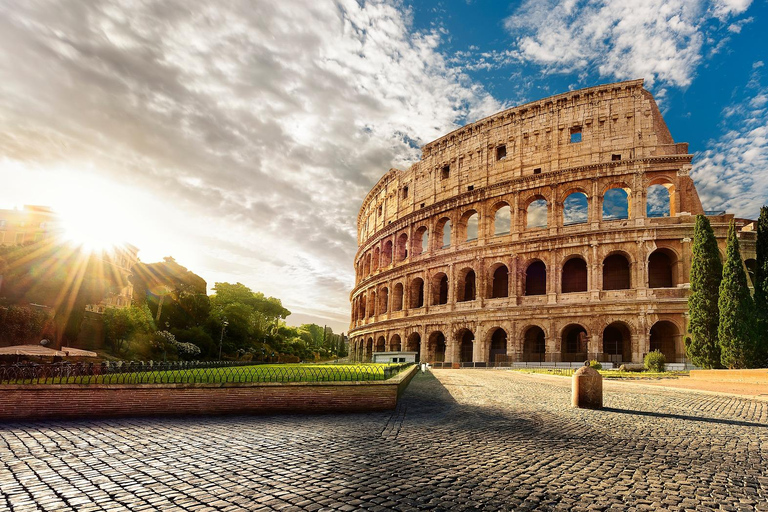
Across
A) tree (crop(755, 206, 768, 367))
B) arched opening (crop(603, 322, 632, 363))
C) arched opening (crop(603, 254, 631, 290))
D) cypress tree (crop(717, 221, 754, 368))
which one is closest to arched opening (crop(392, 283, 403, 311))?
arched opening (crop(603, 322, 632, 363))

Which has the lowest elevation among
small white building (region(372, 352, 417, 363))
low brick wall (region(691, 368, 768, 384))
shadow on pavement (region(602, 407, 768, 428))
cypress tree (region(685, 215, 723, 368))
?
shadow on pavement (region(602, 407, 768, 428))

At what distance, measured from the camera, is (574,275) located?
35.1m

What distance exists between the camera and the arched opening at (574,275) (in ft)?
114

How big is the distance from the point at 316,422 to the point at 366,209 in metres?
50.1

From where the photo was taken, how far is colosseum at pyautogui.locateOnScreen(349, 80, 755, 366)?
30594mm

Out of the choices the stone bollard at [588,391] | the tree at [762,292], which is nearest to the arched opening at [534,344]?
the tree at [762,292]

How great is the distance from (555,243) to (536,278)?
438 cm

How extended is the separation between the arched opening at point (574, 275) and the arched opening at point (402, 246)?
53.9 ft

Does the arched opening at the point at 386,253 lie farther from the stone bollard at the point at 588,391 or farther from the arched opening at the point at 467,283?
the stone bollard at the point at 588,391

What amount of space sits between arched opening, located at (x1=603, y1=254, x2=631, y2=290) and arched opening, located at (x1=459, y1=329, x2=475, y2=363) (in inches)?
444

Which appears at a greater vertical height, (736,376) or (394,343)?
(394,343)

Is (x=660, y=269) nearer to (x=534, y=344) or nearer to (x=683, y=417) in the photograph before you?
(x=534, y=344)

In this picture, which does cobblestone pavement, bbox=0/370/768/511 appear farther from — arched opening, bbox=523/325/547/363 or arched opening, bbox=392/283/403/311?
arched opening, bbox=392/283/403/311

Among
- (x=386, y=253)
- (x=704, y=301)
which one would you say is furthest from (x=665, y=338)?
(x=386, y=253)
